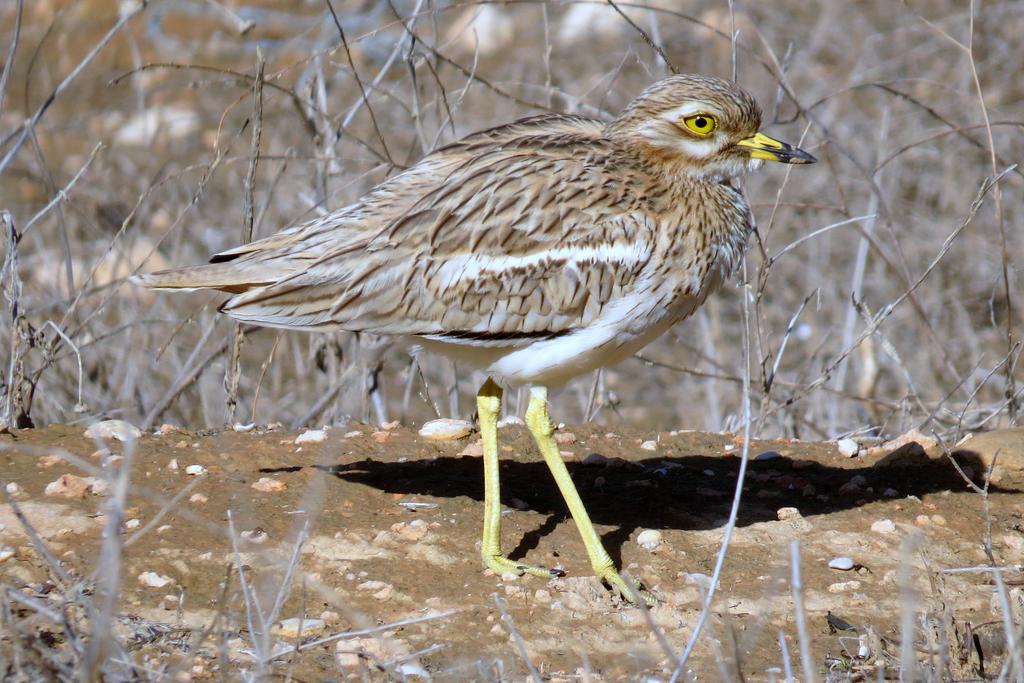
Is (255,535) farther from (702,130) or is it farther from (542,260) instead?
(702,130)

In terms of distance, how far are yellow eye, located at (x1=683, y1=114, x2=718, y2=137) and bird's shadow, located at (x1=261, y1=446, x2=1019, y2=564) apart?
1.25 meters

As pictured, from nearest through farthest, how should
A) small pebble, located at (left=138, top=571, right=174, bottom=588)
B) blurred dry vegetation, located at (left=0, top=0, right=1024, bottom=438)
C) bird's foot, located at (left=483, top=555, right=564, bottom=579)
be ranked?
1. small pebble, located at (left=138, top=571, right=174, bottom=588)
2. bird's foot, located at (left=483, top=555, right=564, bottom=579)
3. blurred dry vegetation, located at (left=0, top=0, right=1024, bottom=438)

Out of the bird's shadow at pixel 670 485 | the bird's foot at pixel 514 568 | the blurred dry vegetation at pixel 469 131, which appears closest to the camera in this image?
the bird's foot at pixel 514 568

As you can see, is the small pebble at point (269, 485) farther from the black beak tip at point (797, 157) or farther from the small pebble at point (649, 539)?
the black beak tip at point (797, 157)

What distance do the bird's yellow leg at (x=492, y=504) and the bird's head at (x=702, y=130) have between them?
3.10 ft

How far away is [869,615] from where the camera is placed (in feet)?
12.7

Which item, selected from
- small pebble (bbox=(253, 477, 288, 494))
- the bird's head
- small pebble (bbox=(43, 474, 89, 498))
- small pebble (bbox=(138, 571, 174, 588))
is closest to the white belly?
the bird's head

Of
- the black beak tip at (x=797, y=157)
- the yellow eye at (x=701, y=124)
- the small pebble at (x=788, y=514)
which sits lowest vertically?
the small pebble at (x=788, y=514)

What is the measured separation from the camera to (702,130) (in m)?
4.27

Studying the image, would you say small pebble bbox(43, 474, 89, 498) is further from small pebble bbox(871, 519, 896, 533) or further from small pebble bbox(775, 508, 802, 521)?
small pebble bbox(871, 519, 896, 533)

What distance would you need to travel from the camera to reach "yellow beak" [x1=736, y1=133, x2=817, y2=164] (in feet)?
14.0

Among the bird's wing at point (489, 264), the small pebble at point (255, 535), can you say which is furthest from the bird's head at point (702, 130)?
the small pebble at point (255, 535)

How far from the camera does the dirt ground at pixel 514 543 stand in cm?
355

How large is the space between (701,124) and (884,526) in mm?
1423
